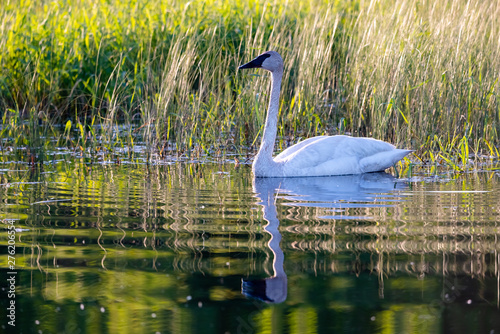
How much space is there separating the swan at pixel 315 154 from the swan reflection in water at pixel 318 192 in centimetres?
9

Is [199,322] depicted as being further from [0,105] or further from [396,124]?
[0,105]

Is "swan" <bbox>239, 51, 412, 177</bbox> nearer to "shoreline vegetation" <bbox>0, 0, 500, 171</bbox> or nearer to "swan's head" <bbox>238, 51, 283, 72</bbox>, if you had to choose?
"swan's head" <bbox>238, 51, 283, 72</bbox>

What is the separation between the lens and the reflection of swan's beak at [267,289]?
172 inches

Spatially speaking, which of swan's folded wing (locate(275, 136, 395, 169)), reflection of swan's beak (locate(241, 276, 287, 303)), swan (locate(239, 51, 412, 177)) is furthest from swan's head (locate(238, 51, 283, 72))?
reflection of swan's beak (locate(241, 276, 287, 303))

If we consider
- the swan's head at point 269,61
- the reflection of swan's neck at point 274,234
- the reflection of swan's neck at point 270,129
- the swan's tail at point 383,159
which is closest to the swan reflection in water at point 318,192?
the reflection of swan's neck at point 274,234

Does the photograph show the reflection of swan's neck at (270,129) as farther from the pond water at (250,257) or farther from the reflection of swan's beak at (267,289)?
the reflection of swan's beak at (267,289)

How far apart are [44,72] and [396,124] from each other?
563cm

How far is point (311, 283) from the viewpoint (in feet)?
15.0

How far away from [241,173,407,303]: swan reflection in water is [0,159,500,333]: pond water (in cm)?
2

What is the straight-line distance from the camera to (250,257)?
17.2 feet

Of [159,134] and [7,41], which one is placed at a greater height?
[7,41]

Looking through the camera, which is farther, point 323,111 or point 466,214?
Answer: point 323,111

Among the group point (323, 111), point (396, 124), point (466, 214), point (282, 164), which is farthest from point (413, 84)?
point (466, 214)

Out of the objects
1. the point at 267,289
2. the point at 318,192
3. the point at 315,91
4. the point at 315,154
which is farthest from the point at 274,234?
the point at 315,91
